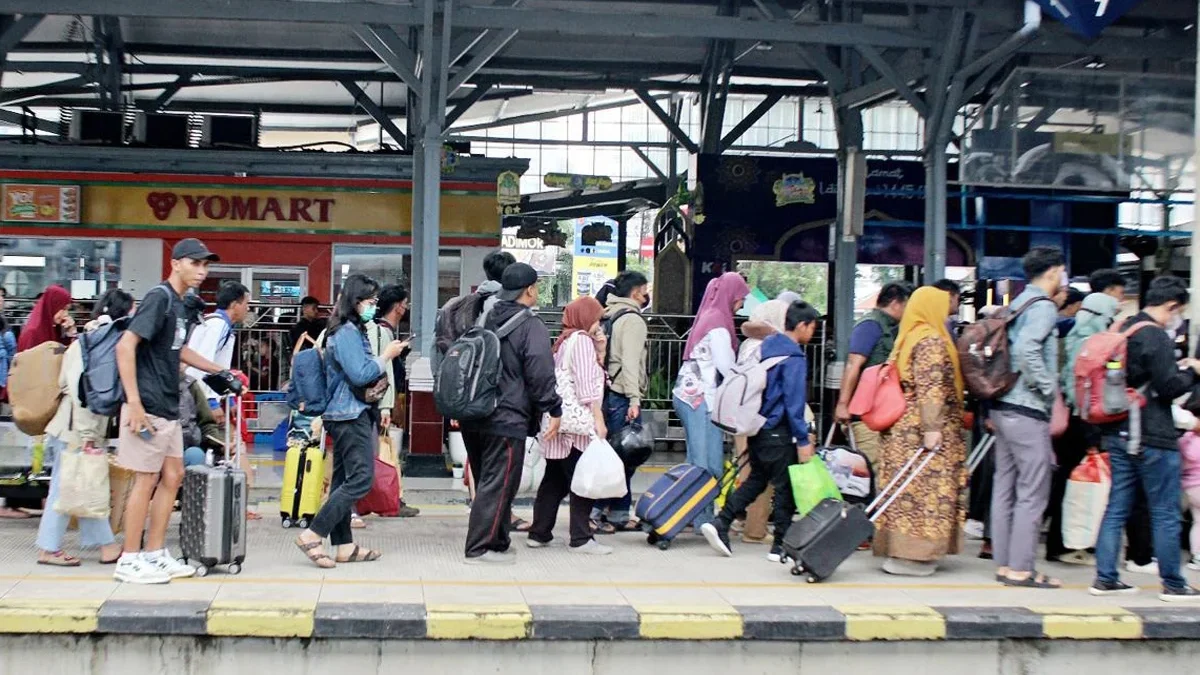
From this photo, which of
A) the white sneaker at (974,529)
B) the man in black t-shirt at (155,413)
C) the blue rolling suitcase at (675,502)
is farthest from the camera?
the white sneaker at (974,529)

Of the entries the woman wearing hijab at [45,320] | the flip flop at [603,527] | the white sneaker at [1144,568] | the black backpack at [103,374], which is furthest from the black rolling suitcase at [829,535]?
the woman wearing hijab at [45,320]

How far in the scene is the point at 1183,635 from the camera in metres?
6.64

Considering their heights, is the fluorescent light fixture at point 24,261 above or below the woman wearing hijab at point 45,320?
above

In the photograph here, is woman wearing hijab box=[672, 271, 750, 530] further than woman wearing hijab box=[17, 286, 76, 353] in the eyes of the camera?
No

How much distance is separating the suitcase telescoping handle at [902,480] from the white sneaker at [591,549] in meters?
1.68

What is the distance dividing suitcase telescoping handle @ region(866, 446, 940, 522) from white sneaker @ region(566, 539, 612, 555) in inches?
66.3

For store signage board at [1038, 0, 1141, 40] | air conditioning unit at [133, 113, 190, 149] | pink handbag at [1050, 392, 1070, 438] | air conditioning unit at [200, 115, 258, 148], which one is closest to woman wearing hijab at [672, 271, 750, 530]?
pink handbag at [1050, 392, 1070, 438]

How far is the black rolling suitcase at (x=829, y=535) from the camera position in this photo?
288 inches

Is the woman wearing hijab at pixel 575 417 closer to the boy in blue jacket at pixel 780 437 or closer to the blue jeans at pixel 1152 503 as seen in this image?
the boy in blue jacket at pixel 780 437

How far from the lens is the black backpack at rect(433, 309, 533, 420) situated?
23.9 ft

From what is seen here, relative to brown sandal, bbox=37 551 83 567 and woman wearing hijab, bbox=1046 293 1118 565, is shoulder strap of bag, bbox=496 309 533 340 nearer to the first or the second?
brown sandal, bbox=37 551 83 567

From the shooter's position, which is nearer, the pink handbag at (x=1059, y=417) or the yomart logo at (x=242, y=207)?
the pink handbag at (x=1059, y=417)

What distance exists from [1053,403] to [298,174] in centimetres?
1277

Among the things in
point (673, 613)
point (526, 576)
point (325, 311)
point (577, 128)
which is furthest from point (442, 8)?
point (577, 128)
